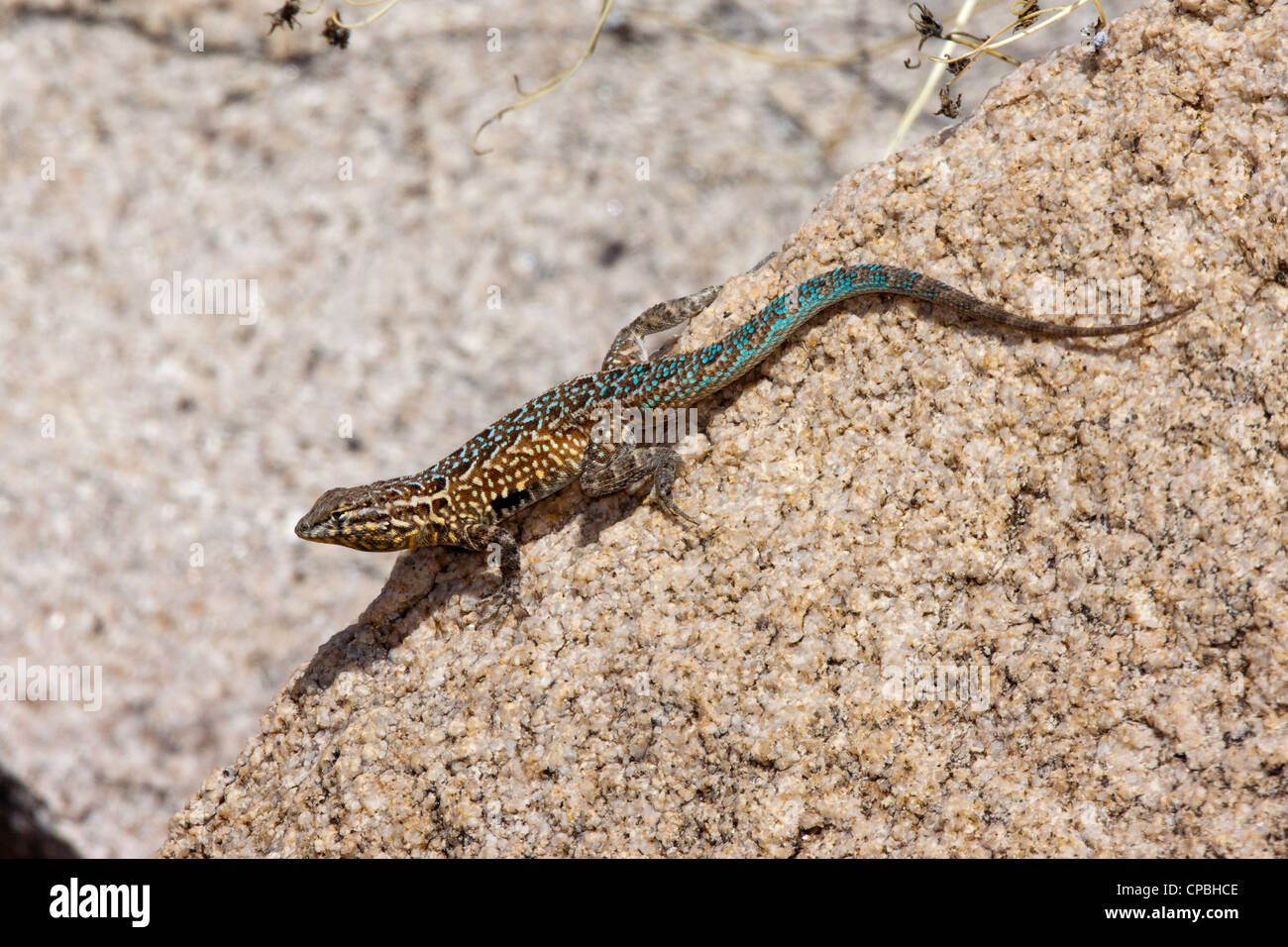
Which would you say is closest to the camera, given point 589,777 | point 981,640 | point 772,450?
A: point 981,640

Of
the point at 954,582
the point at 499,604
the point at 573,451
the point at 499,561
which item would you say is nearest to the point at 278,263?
the point at 573,451

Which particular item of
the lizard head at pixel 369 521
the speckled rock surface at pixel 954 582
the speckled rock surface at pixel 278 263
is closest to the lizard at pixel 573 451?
the lizard head at pixel 369 521

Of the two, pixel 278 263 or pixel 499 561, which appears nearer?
pixel 499 561

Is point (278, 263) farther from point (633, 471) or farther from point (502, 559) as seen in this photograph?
point (633, 471)

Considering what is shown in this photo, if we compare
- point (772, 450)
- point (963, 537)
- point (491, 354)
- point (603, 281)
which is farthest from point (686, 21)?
point (963, 537)

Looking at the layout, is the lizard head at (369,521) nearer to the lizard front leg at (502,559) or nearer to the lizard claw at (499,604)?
the lizard front leg at (502,559)

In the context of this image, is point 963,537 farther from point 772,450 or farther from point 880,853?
point 880,853
